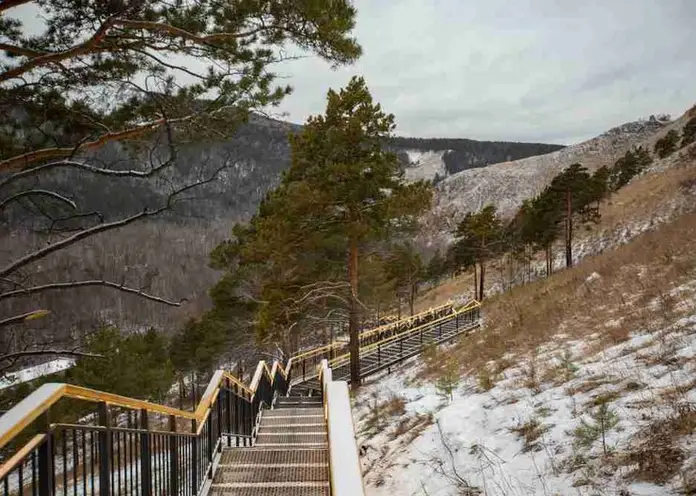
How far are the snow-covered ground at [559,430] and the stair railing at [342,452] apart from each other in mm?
1354

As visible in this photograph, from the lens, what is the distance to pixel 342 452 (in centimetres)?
312

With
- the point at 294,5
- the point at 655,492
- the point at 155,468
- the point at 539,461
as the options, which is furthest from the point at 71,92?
the point at 655,492

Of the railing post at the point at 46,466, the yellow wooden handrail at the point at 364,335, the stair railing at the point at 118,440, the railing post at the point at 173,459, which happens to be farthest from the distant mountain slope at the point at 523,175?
the railing post at the point at 46,466

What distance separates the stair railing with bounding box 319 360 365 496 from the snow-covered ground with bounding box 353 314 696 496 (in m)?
1.35

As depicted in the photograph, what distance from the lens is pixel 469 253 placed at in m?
41.1

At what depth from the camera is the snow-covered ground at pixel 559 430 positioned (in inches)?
142

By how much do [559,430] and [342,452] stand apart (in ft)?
8.89

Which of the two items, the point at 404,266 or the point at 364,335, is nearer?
the point at 364,335

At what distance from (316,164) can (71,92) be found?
7656 mm

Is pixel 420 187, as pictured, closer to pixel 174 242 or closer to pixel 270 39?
pixel 270 39

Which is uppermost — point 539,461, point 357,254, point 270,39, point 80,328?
point 270,39

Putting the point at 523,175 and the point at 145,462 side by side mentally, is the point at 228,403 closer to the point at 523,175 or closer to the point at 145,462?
the point at 145,462

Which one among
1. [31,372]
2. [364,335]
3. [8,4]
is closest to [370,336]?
[364,335]

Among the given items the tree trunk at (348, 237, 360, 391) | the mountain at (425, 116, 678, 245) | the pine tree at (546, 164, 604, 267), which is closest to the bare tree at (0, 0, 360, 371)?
the tree trunk at (348, 237, 360, 391)
